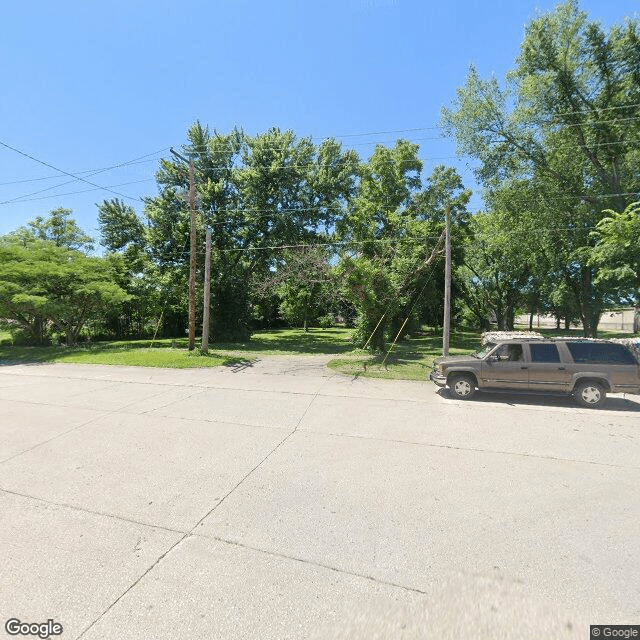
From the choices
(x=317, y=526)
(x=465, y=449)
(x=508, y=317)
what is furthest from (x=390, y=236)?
(x=508, y=317)

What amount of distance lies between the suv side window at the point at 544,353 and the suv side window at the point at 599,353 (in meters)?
0.35

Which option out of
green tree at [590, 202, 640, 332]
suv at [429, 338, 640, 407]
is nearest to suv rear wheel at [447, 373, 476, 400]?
suv at [429, 338, 640, 407]

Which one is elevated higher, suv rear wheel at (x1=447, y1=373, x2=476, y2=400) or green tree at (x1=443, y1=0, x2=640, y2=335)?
green tree at (x1=443, y1=0, x2=640, y2=335)

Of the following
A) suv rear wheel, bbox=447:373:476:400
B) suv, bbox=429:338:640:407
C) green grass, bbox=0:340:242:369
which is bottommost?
green grass, bbox=0:340:242:369

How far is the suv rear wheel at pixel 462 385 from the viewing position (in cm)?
890

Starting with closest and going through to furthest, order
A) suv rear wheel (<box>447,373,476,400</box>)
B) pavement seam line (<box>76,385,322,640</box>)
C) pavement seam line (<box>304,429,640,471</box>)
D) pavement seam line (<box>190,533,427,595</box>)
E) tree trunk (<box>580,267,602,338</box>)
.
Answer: pavement seam line (<box>76,385,322,640</box>)
pavement seam line (<box>190,533,427,595</box>)
pavement seam line (<box>304,429,640,471</box>)
suv rear wheel (<box>447,373,476,400</box>)
tree trunk (<box>580,267,602,338</box>)

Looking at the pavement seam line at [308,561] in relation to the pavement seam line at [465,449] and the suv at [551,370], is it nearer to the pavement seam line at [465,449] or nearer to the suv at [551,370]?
the pavement seam line at [465,449]

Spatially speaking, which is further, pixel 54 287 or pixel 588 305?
pixel 588 305

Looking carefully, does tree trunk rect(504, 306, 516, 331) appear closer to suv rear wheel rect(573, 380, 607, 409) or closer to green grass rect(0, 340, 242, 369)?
suv rear wheel rect(573, 380, 607, 409)

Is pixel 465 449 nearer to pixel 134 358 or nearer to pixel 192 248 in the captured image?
pixel 134 358

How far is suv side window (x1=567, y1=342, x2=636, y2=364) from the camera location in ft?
26.6

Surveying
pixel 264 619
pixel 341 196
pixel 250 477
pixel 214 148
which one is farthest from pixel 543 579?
pixel 214 148

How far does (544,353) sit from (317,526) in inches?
309

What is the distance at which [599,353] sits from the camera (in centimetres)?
826
